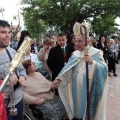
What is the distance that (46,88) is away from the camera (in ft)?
14.2

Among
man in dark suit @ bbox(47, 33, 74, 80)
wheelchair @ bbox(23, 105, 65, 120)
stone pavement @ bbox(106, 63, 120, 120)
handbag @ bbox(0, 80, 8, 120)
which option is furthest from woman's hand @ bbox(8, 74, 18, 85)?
stone pavement @ bbox(106, 63, 120, 120)

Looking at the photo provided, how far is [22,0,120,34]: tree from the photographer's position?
21.1 m

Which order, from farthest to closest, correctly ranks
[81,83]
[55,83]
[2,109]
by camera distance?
[55,83] < [81,83] < [2,109]

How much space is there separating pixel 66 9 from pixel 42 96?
17581 mm

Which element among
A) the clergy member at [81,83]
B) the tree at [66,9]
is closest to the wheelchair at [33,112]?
the clergy member at [81,83]

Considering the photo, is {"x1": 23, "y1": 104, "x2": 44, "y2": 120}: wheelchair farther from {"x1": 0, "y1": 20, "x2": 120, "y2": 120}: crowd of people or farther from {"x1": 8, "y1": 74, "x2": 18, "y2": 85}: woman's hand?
{"x1": 8, "y1": 74, "x2": 18, "y2": 85}: woman's hand

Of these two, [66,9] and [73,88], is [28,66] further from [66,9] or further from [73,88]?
[66,9]

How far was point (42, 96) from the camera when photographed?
4266mm

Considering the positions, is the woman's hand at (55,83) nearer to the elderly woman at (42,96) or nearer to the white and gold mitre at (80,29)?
the elderly woman at (42,96)

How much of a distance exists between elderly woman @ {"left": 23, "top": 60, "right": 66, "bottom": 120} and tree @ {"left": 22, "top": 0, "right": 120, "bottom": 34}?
652 inches

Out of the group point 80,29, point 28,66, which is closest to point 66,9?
point 28,66

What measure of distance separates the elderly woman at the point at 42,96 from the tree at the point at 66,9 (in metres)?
16.6

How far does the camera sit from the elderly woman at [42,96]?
13.4 ft

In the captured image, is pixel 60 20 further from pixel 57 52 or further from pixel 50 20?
pixel 57 52
